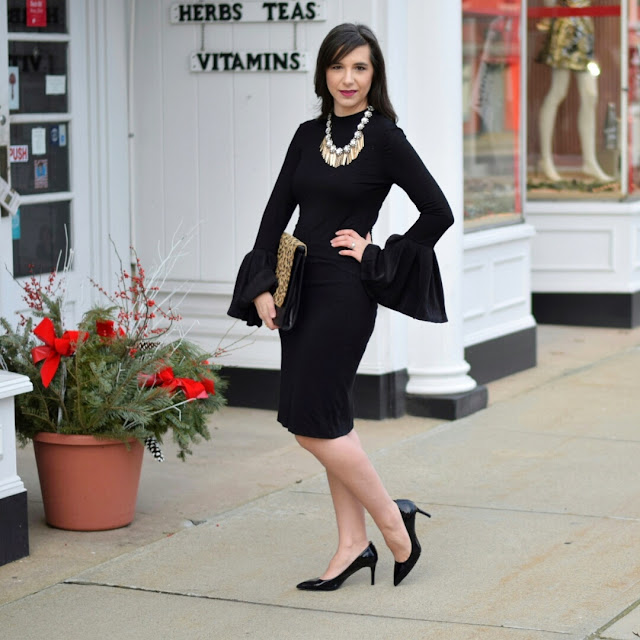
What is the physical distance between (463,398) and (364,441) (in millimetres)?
789

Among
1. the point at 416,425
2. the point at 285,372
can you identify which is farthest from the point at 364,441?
the point at 285,372

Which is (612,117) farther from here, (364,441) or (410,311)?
(410,311)

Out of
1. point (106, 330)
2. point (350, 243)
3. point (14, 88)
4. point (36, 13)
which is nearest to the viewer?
point (350, 243)

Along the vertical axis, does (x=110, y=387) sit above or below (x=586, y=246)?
below

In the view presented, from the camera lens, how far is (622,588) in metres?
4.68

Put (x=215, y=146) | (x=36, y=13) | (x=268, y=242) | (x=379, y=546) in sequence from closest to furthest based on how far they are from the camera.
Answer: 1. (x=268, y=242)
2. (x=379, y=546)
3. (x=36, y=13)
4. (x=215, y=146)

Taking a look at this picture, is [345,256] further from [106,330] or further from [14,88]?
[14,88]

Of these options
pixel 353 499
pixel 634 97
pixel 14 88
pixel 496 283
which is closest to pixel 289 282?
pixel 353 499

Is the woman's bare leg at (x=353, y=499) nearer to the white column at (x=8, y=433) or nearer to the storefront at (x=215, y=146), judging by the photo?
the white column at (x=8, y=433)

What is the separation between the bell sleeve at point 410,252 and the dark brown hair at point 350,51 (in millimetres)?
124

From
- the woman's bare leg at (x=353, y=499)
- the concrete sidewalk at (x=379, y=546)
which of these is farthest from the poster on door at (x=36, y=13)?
the woman's bare leg at (x=353, y=499)

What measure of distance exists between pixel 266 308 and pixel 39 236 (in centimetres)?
306

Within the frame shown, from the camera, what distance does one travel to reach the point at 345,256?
4.44m

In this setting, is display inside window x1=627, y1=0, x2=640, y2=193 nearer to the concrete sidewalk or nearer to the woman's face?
the concrete sidewalk
